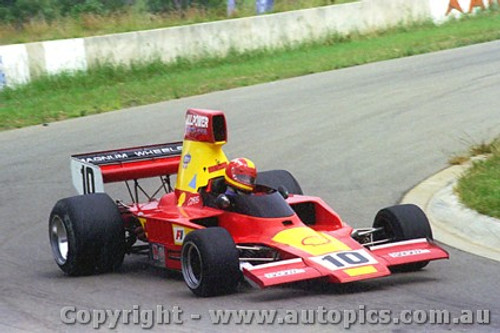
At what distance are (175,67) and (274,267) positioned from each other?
14.6m

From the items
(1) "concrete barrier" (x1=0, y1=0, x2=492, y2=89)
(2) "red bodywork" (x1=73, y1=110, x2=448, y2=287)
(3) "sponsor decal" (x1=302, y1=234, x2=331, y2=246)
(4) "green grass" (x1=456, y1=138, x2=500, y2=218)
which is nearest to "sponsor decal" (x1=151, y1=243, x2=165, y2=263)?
(2) "red bodywork" (x1=73, y1=110, x2=448, y2=287)

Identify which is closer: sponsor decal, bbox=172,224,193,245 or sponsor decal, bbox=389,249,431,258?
sponsor decal, bbox=389,249,431,258

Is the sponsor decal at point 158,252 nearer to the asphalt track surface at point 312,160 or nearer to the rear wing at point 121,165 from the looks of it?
the asphalt track surface at point 312,160

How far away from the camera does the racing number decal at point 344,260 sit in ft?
26.6

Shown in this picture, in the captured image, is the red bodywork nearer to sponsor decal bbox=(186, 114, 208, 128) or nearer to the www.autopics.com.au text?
sponsor decal bbox=(186, 114, 208, 128)

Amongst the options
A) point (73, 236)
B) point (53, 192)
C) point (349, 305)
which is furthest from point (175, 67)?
point (349, 305)

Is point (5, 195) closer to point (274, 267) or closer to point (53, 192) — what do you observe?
point (53, 192)

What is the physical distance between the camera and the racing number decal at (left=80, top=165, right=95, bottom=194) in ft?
34.2

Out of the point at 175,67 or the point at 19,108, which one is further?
the point at 175,67

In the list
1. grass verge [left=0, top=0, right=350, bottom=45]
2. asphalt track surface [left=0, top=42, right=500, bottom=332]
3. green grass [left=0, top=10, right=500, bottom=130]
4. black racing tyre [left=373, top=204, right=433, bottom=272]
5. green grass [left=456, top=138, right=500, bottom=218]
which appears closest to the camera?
asphalt track surface [left=0, top=42, right=500, bottom=332]

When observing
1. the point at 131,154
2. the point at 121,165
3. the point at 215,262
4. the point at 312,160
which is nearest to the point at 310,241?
the point at 215,262

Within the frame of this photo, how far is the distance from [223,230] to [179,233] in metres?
0.80

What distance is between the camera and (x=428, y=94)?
723 inches

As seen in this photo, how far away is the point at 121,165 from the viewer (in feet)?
34.6
